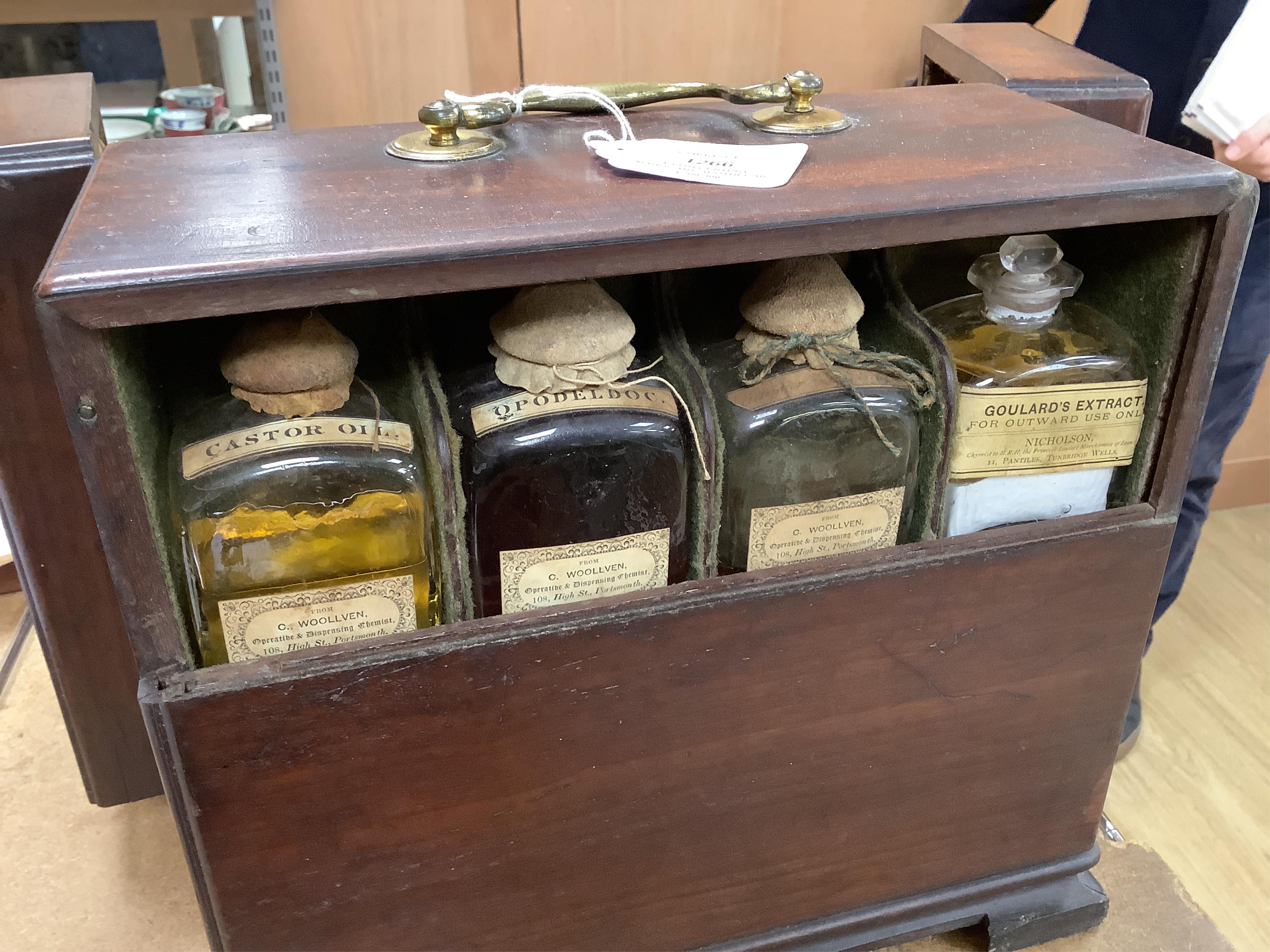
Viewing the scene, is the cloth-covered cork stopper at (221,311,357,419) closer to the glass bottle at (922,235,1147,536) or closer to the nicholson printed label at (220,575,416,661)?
the nicholson printed label at (220,575,416,661)

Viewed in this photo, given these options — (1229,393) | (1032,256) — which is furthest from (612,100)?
(1229,393)

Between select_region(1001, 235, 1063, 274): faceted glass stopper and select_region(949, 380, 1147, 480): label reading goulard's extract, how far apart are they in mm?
78

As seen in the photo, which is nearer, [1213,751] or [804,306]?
[804,306]

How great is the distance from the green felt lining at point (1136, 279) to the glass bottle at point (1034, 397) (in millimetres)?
11

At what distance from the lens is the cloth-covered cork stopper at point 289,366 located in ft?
1.80

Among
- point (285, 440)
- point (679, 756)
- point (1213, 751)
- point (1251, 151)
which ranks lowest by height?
point (1213, 751)

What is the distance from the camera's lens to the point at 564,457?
57cm

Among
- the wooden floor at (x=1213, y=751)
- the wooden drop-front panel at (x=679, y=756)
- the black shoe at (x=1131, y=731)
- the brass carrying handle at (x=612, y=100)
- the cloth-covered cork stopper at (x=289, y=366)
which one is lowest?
the wooden floor at (x=1213, y=751)

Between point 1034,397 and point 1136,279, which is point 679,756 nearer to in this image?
point 1034,397

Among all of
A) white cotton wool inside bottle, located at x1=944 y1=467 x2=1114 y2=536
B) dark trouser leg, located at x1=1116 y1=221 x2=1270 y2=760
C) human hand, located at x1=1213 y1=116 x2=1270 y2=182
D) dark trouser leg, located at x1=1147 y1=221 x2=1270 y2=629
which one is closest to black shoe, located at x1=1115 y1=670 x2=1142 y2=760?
dark trouser leg, located at x1=1116 y1=221 x2=1270 y2=760

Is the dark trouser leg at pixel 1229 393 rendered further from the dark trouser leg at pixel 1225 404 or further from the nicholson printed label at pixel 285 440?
the nicholson printed label at pixel 285 440

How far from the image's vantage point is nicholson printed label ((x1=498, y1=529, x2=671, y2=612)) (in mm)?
592

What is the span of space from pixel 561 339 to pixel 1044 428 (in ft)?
1.04

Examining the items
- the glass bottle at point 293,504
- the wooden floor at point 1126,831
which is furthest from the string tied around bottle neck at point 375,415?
the wooden floor at point 1126,831
